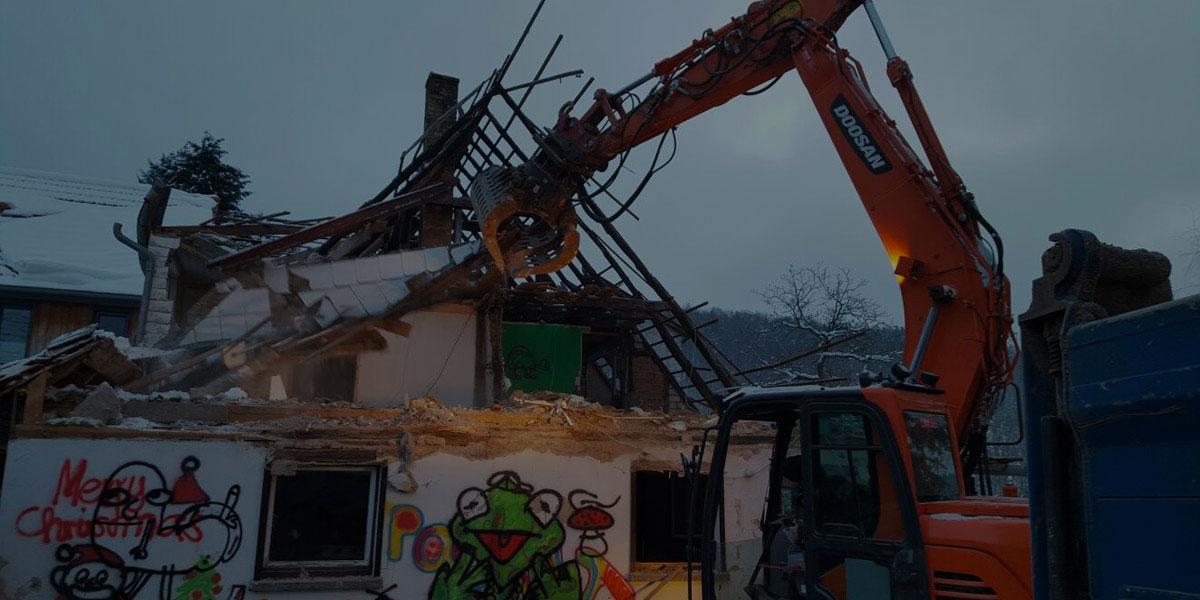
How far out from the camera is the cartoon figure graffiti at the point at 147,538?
7.37 meters

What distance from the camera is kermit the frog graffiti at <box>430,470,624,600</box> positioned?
8.50 m

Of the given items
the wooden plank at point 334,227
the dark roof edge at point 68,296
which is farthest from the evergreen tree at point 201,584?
the dark roof edge at point 68,296

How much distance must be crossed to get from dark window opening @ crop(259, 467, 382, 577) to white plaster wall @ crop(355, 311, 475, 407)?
129 inches

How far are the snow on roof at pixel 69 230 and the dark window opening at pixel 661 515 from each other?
35.9 feet

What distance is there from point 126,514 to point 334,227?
18.0 feet

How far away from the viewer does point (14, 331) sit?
1489 centimetres

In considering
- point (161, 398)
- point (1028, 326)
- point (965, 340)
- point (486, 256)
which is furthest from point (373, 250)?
point (1028, 326)

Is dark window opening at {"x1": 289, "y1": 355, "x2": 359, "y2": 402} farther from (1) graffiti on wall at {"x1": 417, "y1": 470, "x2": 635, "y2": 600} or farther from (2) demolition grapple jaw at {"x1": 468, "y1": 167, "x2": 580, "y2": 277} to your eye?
(1) graffiti on wall at {"x1": 417, "y1": 470, "x2": 635, "y2": 600}

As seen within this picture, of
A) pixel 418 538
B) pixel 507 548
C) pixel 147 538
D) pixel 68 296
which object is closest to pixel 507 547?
pixel 507 548

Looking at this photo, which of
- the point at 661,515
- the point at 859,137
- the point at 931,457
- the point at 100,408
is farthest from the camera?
the point at 661,515

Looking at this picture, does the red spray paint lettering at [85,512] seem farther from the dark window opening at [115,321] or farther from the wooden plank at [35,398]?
the dark window opening at [115,321]

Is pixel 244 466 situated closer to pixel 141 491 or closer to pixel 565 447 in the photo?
pixel 141 491

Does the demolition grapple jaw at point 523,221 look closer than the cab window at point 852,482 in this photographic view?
No

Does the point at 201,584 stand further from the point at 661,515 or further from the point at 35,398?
the point at 661,515
